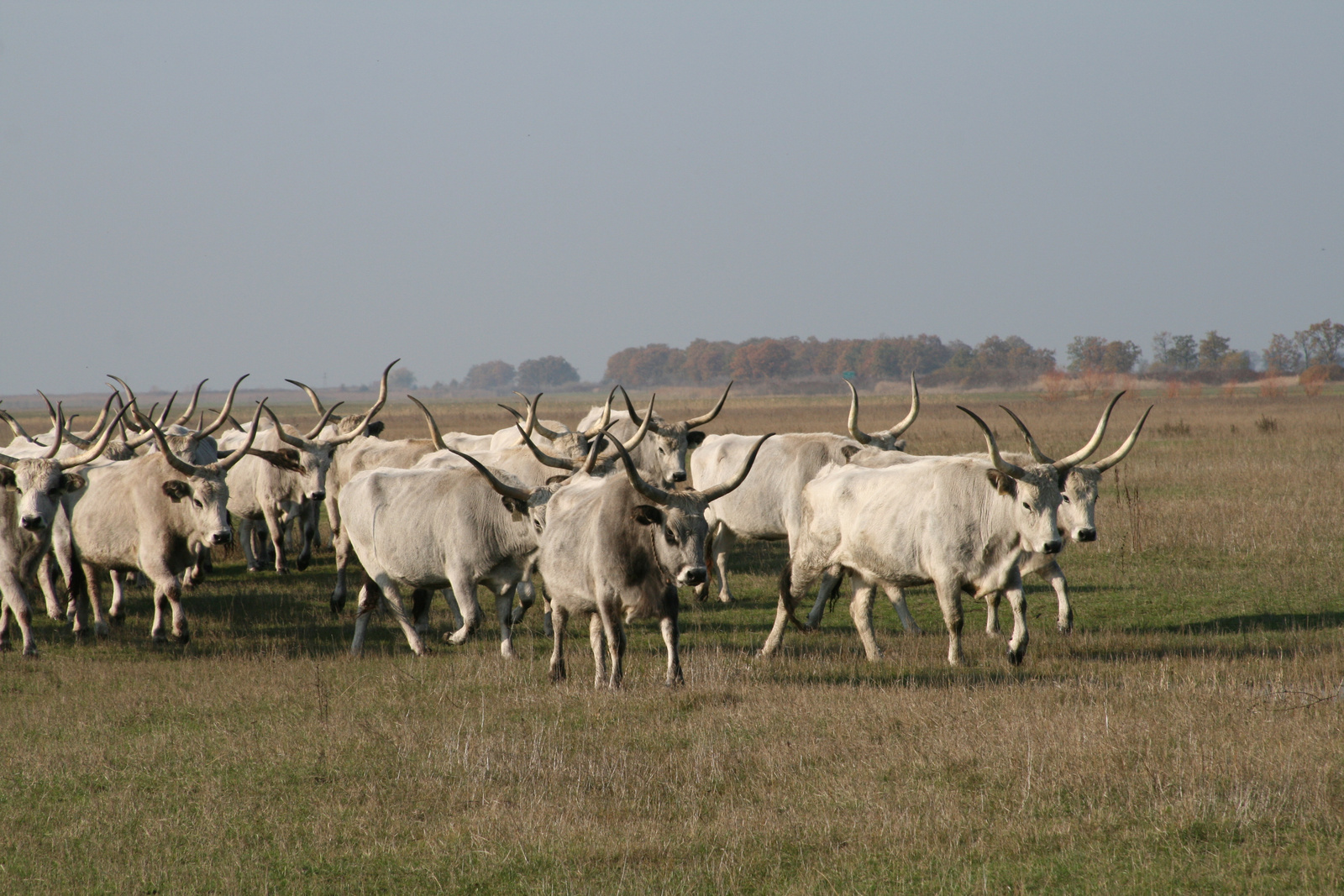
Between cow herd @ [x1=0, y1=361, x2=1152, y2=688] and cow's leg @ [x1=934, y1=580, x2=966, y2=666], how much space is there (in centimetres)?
1

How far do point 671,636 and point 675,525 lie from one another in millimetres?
801

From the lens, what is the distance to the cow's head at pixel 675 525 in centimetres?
797

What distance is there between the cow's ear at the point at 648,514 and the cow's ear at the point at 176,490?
4.94 m

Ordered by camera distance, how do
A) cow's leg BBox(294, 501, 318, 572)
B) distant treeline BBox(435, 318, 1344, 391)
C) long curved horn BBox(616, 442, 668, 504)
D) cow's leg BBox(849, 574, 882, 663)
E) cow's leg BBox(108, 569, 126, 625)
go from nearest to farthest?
long curved horn BBox(616, 442, 668, 504)
cow's leg BBox(849, 574, 882, 663)
cow's leg BBox(108, 569, 126, 625)
cow's leg BBox(294, 501, 318, 572)
distant treeline BBox(435, 318, 1344, 391)

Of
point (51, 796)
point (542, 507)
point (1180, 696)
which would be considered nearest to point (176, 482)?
point (542, 507)

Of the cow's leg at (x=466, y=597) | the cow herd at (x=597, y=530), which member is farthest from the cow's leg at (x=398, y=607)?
the cow's leg at (x=466, y=597)

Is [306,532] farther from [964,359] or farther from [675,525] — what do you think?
[964,359]

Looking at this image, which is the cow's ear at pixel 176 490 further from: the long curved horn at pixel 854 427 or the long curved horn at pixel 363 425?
the long curved horn at pixel 854 427

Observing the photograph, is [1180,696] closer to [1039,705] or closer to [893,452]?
[1039,705]

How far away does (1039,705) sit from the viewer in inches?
297

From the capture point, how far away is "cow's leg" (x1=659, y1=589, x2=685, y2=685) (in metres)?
8.25

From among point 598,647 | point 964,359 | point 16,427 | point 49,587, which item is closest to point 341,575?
point 49,587

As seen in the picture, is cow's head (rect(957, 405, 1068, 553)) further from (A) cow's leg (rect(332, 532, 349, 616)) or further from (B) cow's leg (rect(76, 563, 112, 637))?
(B) cow's leg (rect(76, 563, 112, 637))

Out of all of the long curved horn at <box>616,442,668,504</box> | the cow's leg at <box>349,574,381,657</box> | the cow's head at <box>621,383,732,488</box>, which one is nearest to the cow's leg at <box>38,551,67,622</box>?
the cow's leg at <box>349,574,381,657</box>
